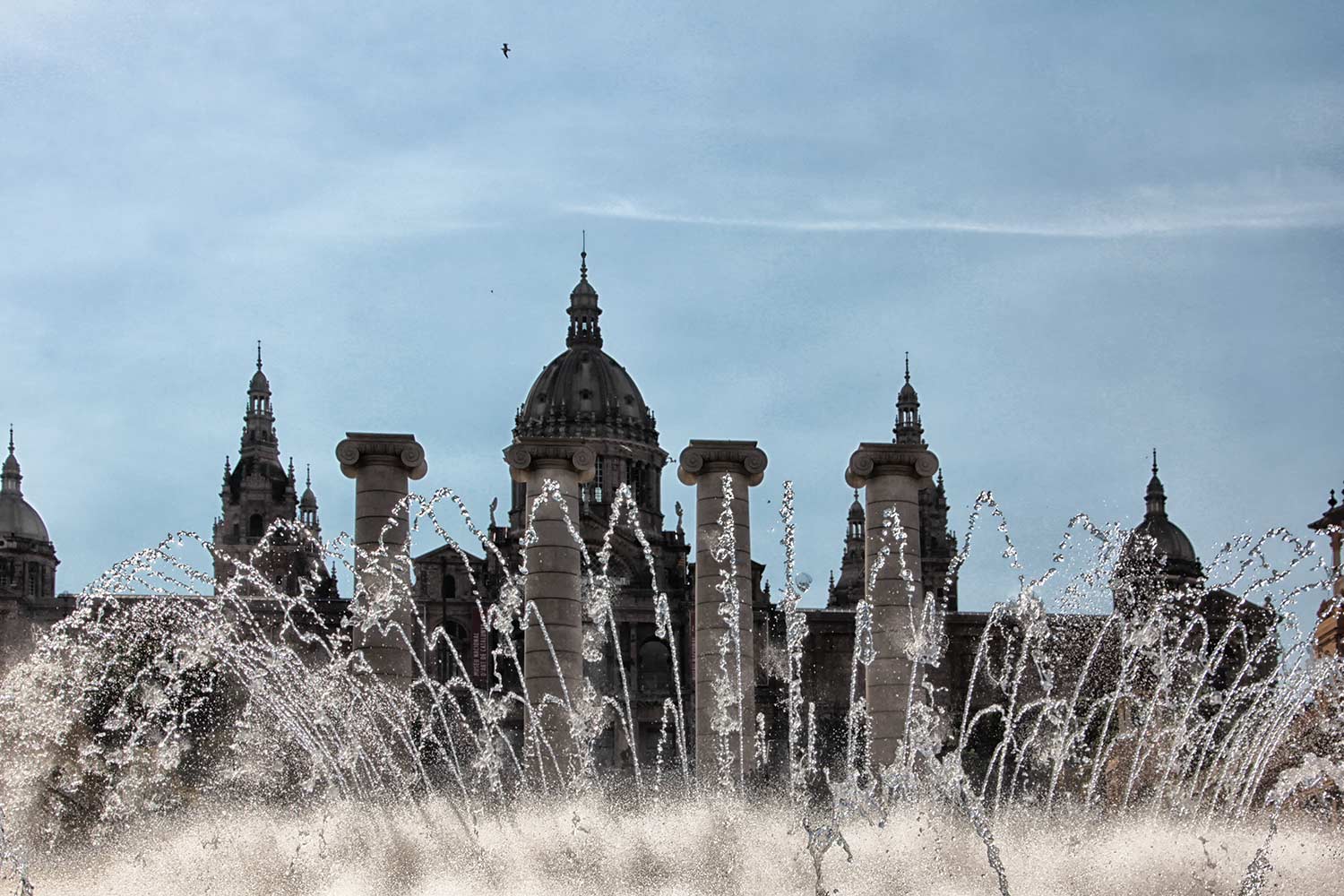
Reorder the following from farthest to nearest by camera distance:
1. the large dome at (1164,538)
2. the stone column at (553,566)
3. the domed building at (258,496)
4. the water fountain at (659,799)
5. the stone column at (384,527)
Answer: the domed building at (258,496), the large dome at (1164,538), the stone column at (553,566), the stone column at (384,527), the water fountain at (659,799)

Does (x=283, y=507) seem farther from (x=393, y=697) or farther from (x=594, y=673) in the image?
(x=393, y=697)

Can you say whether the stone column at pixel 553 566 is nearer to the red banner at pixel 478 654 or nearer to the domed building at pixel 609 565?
the domed building at pixel 609 565

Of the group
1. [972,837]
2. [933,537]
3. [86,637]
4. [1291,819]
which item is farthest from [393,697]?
[933,537]

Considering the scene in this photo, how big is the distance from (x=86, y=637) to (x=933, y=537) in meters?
→ 60.4

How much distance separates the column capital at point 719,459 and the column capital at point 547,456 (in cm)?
131

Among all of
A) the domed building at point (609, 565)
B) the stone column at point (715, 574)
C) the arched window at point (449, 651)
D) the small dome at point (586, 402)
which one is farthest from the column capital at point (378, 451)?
the small dome at point (586, 402)

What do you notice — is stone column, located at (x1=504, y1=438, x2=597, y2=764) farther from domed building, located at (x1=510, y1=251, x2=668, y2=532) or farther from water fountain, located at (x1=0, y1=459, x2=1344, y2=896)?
domed building, located at (x1=510, y1=251, x2=668, y2=532)

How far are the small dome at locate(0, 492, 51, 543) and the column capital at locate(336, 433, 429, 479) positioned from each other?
332ft

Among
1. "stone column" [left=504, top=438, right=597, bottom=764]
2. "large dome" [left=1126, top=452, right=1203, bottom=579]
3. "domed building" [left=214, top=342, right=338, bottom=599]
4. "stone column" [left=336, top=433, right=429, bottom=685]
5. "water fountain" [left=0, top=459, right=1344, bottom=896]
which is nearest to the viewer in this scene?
"water fountain" [left=0, top=459, right=1344, bottom=896]

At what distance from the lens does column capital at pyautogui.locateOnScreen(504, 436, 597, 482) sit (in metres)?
28.4

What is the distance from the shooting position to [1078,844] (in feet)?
76.7

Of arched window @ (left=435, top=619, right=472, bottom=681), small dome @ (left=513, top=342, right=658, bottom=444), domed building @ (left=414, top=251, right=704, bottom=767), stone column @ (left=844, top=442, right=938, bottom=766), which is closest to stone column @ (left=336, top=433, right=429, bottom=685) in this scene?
stone column @ (left=844, top=442, right=938, bottom=766)

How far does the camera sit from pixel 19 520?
124 metres

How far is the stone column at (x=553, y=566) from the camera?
2820 cm
